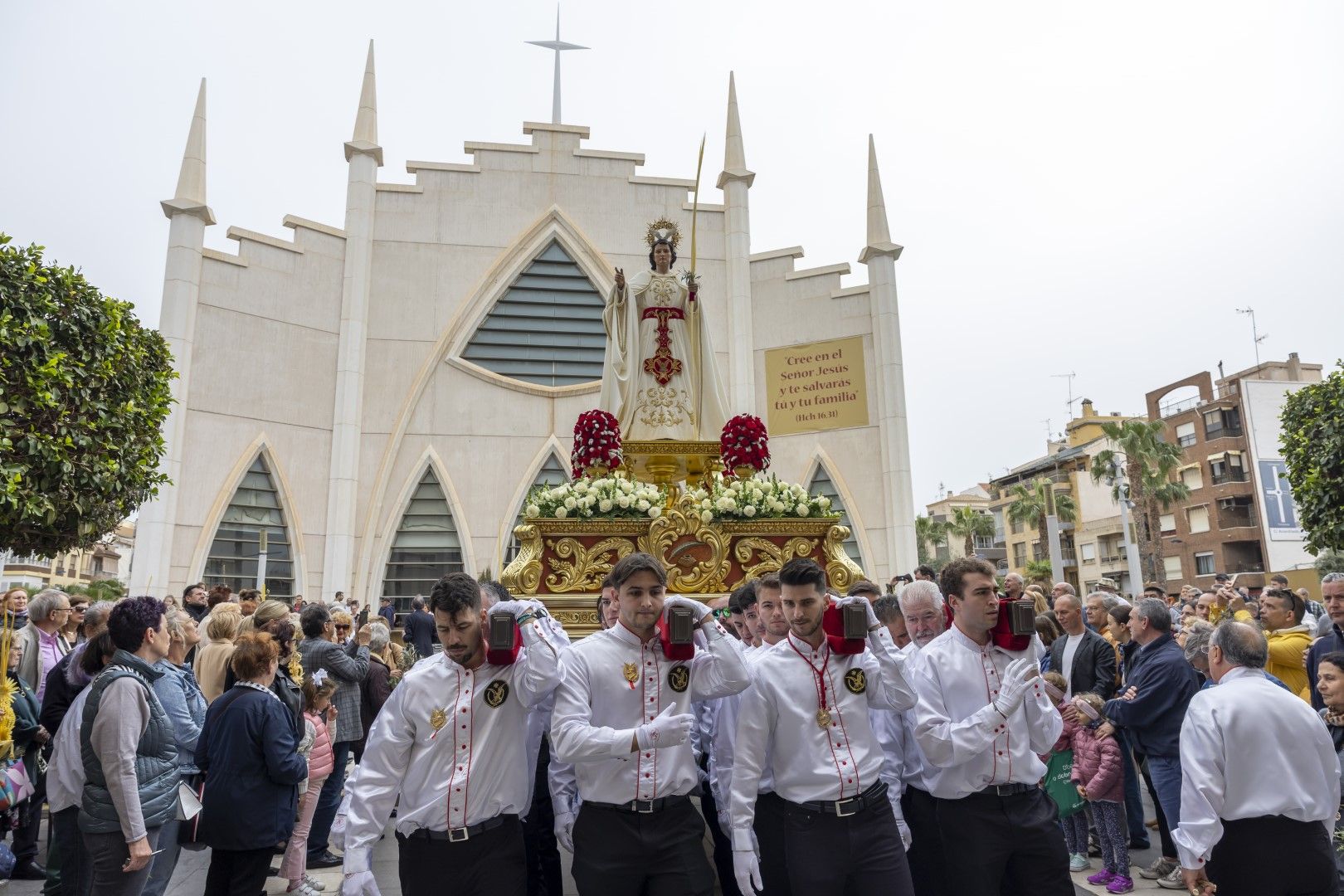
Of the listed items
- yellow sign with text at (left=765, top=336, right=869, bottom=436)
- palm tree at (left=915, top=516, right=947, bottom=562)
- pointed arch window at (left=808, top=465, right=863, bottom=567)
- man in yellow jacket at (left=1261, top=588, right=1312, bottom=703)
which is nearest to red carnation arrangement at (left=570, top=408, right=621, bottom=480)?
man in yellow jacket at (left=1261, top=588, right=1312, bottom=703)

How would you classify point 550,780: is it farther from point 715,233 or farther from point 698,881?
point 715,233

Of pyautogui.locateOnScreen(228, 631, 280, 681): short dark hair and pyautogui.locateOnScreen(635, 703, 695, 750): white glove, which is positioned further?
pyautogui.locateOnScreen(228, 631, 280, 681): short dark hair

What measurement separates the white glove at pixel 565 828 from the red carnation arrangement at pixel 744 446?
4989mm

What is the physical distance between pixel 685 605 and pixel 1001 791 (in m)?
1.67

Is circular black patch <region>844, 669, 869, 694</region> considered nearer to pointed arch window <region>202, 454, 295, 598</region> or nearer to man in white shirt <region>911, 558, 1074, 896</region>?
man in white shirt <region>911, 558, 1074, 896</region>

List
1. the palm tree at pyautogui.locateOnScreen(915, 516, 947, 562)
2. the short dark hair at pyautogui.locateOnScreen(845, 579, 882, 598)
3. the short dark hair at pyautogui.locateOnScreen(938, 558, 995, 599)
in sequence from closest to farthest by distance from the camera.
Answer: the short dark hair at pyautogui.locateOnScreen(938, 558, 995, 599), the short dark hair at pyautogui.locateOnScreen(845, 579, 882, 598), the palm tree at pyautogui.locateOnScreen(915, 516, 947, 562)

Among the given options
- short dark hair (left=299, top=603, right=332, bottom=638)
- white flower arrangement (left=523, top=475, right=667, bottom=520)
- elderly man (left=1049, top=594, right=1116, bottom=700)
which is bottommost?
elderly man (left=1049, top=594, right=1116, bottom=700)

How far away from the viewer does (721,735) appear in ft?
13.6

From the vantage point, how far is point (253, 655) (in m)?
4.64

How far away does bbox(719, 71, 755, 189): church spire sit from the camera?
21609mm

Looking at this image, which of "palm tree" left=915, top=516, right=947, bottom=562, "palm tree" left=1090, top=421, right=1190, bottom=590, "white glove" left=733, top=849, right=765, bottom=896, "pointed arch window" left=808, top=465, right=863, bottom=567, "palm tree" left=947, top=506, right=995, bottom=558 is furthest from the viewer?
"palm tree" left=915, top=516, right=947, bottom=562

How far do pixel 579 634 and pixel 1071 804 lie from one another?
4.08 meters

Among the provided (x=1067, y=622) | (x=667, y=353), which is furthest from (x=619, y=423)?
(x=1067, y=622)

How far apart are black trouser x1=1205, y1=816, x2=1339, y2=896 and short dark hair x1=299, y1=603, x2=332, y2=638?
6154mm
